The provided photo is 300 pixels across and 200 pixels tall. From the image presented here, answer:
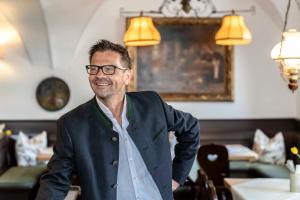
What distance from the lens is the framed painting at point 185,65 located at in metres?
6.51

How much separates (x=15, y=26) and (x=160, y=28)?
189 cm

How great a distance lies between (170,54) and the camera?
6520mm

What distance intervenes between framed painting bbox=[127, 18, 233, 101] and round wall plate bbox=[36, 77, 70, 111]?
918 millimetres

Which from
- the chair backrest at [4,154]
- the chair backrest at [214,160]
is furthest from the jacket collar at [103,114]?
the chair backrest at [4,154]

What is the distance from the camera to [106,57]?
1.94 metres

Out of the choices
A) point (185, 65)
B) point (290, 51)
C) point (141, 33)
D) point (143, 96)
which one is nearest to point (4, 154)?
point (141, 33)

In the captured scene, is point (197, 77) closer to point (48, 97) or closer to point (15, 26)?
point (48, 97)

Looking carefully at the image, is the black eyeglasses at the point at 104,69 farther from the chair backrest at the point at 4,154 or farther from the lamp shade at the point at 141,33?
the chair backrest at the point at 4,154

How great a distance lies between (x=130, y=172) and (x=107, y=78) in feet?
1.34

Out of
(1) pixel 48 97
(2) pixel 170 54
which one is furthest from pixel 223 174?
(1) pixel 48 97

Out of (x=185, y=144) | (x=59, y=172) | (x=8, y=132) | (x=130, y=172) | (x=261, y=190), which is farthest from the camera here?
(x=8, y=132)

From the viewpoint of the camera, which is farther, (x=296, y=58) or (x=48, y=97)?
(x=48, y=97)

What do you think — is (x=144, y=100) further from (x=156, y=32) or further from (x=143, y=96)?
(x=156, y=32)

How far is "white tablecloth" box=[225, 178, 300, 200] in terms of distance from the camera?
3.49 meters
